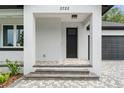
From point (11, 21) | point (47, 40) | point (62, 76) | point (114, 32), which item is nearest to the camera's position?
point (62, 76)

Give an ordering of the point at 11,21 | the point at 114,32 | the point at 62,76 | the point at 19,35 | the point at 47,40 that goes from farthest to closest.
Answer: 1. the point at 114,32
2. the point at 19,35
3. the point at 11,21
4. the point at 47,40
5. the point at 62,76

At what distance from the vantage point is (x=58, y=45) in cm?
1390

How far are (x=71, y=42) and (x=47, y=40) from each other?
137 inches

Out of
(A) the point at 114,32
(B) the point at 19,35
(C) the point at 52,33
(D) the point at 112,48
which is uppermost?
(A) the point at 114,32

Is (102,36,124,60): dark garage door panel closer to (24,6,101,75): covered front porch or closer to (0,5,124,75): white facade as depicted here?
(0,5,124,75): white facade

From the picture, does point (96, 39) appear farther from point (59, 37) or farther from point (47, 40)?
point (47, 40)

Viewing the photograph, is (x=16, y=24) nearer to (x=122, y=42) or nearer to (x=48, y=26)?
(x=48, y=26)

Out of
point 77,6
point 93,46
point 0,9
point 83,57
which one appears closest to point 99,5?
point 77,6

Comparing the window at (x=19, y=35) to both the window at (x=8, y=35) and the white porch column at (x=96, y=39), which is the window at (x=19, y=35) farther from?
the white porch column at (x=96, y=39)

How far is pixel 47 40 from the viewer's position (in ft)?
45.7

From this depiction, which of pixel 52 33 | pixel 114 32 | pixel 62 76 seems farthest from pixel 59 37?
pixel 114 32

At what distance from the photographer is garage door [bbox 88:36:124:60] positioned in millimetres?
21172

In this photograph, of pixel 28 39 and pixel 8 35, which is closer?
pixel 28 39

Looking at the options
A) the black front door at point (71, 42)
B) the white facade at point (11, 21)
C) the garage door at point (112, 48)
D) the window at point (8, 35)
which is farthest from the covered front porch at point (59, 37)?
the garage door at point (112, 48)
